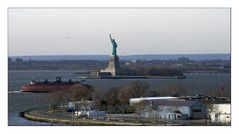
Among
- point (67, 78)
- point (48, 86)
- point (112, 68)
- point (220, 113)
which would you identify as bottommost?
point (220, 113)

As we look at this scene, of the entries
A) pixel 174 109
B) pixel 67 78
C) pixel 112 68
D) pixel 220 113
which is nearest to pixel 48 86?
pixel 67 78

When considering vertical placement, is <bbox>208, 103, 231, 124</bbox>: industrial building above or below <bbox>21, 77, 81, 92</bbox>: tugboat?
below

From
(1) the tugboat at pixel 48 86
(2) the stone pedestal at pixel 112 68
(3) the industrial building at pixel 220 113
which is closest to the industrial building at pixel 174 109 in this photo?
(3) the industrial building at pixel 220 113

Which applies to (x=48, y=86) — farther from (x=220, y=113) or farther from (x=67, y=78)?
(x=220, y=113)

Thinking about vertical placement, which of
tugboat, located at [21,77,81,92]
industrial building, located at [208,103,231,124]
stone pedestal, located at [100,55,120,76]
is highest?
stone pedestal, located at [100,55,120,76]

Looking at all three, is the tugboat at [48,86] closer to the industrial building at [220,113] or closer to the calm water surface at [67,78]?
the calm water surface at [67,78]

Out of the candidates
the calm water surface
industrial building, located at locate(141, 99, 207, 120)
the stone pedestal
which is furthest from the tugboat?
industrial building, located at locate(141, 99, 207, 120)

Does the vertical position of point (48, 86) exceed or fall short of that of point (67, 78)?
it falls short

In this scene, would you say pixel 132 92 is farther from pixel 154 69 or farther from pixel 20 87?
pixel 20 87

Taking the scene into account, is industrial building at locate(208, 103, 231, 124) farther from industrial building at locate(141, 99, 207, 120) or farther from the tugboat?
the tugboat
